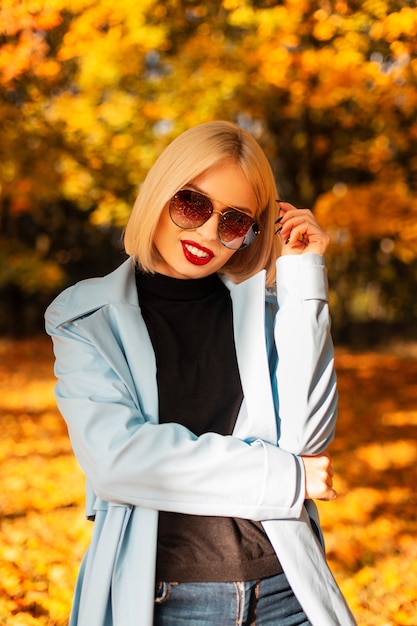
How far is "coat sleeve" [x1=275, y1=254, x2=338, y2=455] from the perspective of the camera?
165cm

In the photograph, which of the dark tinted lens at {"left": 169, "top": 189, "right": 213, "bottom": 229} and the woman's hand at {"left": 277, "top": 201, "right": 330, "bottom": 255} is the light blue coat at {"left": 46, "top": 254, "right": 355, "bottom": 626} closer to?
the woman's hand at {"left": 277, "top": 201, "right": 330, "bottom": 255}

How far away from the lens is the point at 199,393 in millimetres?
1773

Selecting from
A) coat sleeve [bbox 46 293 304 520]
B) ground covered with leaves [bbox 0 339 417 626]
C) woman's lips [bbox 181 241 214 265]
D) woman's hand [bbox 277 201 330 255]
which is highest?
woman's hand [bbox 277 201 330 255]

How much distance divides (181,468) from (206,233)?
2.04ft

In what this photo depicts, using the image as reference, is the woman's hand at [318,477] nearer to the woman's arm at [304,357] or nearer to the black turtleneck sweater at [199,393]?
the woman's arm at [304,357]

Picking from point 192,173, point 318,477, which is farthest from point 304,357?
point 192,173

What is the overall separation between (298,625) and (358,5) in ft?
16.0

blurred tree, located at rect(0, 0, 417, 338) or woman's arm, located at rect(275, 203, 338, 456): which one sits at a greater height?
woman's arm, located at rect(275, 203, 338, 456)

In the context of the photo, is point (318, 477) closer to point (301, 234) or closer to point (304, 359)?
point (304, 359)

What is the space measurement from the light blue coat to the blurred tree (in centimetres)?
352

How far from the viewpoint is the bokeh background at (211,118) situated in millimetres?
4566

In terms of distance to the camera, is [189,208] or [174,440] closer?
[174,440]

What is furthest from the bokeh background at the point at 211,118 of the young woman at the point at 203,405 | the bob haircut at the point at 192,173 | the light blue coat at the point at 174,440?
the light blue coat at the point at 174,440

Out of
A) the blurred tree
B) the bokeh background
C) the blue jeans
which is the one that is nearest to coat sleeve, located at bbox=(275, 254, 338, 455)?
the blue jeans
